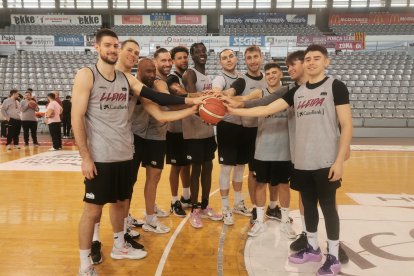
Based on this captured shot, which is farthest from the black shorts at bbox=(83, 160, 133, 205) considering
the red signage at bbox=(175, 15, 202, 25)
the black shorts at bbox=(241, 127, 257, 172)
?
the red signage at bbox=(175, 15, 202, 25)

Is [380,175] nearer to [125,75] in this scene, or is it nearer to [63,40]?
[125,75]

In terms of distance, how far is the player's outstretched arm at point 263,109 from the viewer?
9.93ft

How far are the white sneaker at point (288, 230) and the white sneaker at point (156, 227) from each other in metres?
1.25

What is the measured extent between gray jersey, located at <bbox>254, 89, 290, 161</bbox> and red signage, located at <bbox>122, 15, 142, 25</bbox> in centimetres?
2262

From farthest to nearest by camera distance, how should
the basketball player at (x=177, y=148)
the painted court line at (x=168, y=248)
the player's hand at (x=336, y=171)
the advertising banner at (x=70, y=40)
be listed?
the advertising banner at (x=70, y=40), the basketball player at (x=177, y=148), the painted court line at (x=168, y=248), the player's hand at (x=336, y=171)

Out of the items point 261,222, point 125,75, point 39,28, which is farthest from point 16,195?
point 39,28

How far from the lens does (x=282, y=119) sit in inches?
139

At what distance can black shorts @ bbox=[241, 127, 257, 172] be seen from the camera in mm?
3902

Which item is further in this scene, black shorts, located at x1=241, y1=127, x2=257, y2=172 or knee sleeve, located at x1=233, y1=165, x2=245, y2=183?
knee sleeve, located at x1=233, y1=165, x2=245, y2=183

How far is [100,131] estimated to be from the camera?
263 centimetres

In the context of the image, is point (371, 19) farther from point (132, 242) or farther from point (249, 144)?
point (132, 242)

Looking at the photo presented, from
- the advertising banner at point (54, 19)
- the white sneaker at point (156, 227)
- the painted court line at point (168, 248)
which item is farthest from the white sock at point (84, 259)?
the advertising banner at point (54, 19)

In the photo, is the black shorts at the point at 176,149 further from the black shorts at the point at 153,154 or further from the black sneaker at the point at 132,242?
the black sneaker at the point at 132,242

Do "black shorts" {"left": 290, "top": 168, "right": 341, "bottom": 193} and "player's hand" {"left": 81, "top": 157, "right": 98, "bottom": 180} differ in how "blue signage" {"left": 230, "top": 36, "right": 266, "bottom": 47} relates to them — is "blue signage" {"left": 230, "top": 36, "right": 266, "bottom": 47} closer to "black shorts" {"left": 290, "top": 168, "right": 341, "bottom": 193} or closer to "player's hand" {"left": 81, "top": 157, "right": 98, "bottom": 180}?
"black shorts" {"left": 290, "top": 168, "right": 341, "bottom": 193}
